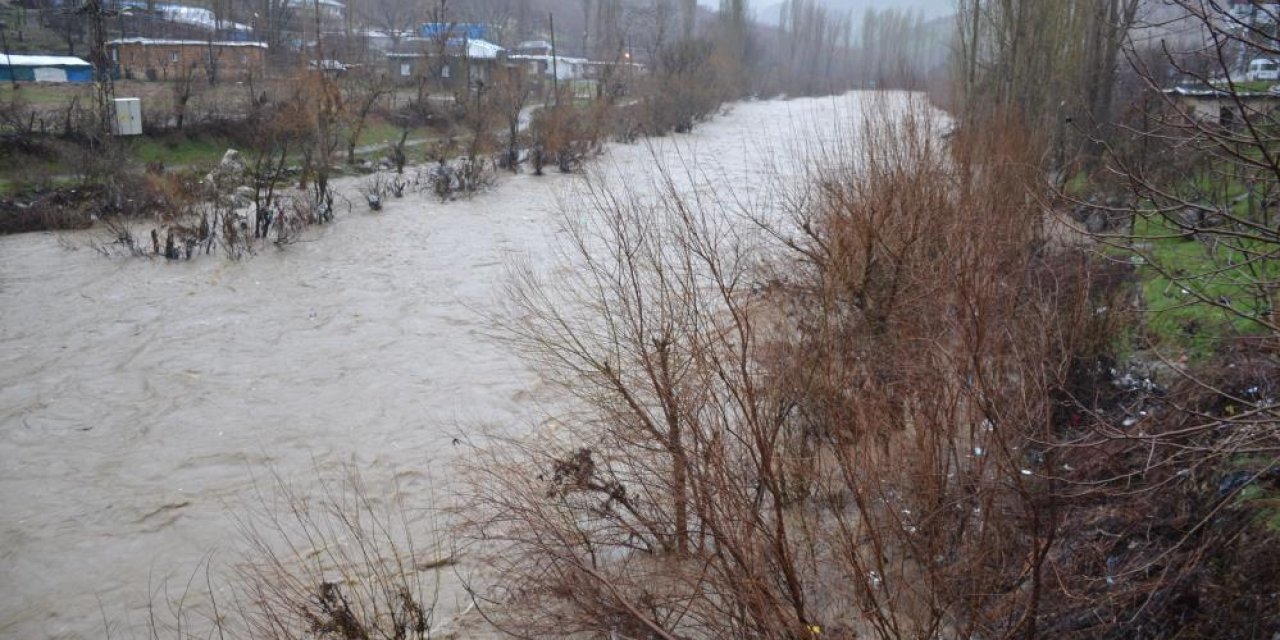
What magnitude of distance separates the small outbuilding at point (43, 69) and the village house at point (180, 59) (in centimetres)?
126

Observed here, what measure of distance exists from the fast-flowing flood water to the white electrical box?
4351mm

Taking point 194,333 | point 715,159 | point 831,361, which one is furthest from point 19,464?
point 715,159

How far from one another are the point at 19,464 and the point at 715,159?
55.8ft

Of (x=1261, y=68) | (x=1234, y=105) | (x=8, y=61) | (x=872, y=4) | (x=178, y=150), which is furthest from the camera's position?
(x=872, y=4)

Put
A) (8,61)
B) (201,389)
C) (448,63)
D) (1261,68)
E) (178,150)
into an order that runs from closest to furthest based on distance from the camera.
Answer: (201,389)
(1261,68)
(178,150)
(8,61)
(448,63)

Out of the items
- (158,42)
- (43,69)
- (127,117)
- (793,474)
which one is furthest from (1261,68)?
(158,42)

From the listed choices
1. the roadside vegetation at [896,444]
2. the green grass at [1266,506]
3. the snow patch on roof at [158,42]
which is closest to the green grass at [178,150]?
the snow patch on roof at [158,42]

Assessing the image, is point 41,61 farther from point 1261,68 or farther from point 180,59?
point 1261,68

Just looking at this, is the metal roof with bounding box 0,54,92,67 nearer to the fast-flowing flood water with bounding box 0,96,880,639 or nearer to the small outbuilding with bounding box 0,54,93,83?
the small outbuilding with bounding box 0,54,93,83

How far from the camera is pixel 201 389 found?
31.4ft

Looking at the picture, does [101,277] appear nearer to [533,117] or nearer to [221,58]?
[533,117]

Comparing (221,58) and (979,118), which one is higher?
(221,58)

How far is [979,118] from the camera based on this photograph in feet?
36.7

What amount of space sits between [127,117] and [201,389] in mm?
11586
